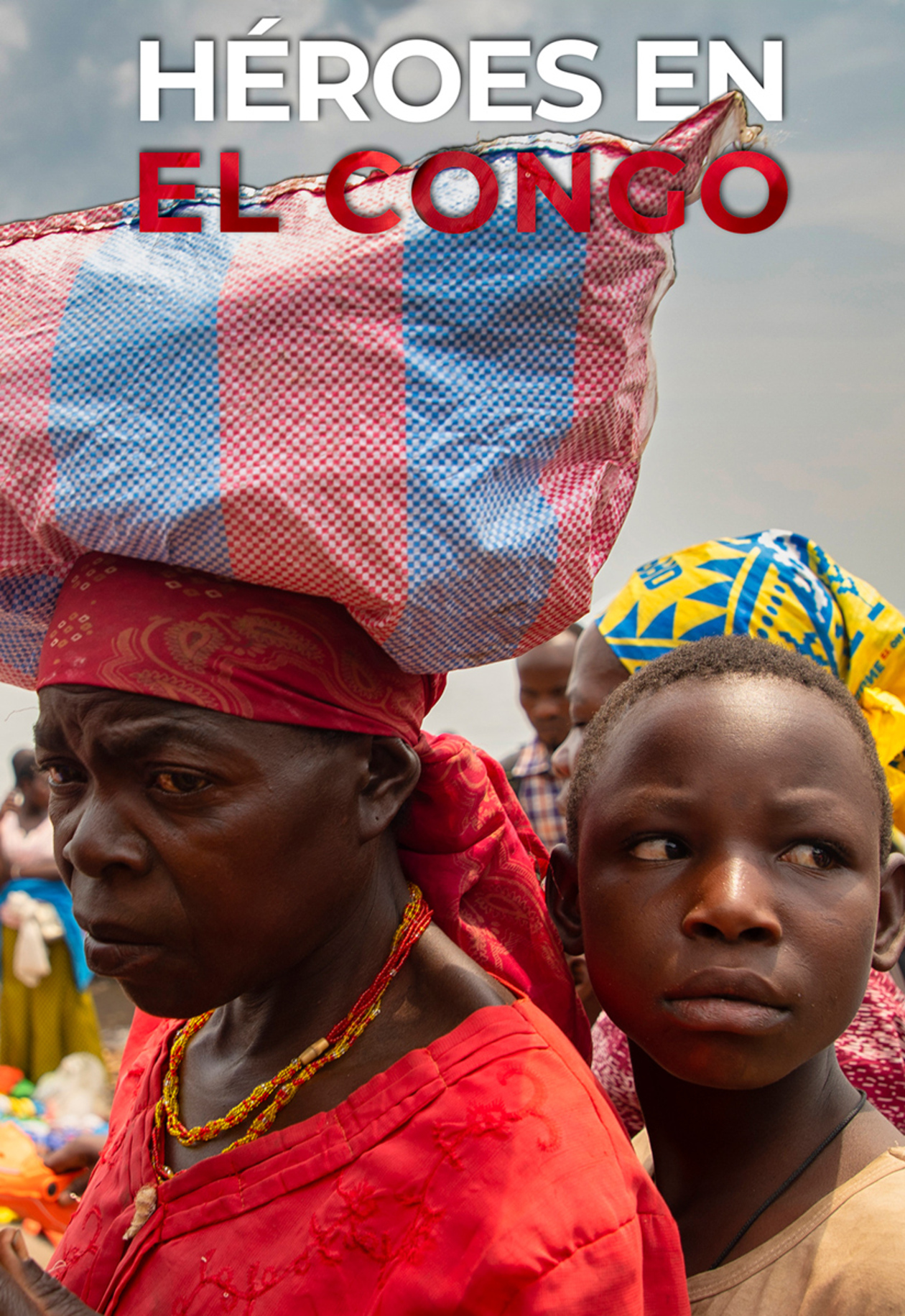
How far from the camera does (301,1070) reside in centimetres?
148

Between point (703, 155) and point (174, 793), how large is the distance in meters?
0.94

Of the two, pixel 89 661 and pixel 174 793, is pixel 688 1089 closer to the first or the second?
pixel 174 793

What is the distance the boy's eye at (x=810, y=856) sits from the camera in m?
1.41

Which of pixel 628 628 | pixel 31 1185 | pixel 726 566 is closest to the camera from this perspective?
pixel 726 566

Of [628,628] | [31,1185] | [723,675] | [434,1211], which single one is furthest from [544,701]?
[434,1211]

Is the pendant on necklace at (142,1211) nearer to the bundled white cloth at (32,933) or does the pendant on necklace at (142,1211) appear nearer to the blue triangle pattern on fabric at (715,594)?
the blue triangle pattern on fabric at (715,594)

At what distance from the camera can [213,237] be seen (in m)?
1.33

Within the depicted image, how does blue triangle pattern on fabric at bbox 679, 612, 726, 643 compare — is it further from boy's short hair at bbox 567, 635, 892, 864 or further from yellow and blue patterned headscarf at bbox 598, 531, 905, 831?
boy's short hair at bbox 567, 635, 892, 864

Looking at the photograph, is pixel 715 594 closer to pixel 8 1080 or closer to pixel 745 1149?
pixel 745 1149

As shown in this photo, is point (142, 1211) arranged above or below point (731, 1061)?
below

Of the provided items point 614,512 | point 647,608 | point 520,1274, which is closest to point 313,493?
point 614,512

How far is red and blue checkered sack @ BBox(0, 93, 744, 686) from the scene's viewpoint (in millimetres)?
1229

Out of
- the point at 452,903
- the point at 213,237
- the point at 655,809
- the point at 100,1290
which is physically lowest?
the point at 100,1290

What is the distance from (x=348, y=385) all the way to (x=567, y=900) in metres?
0.85
